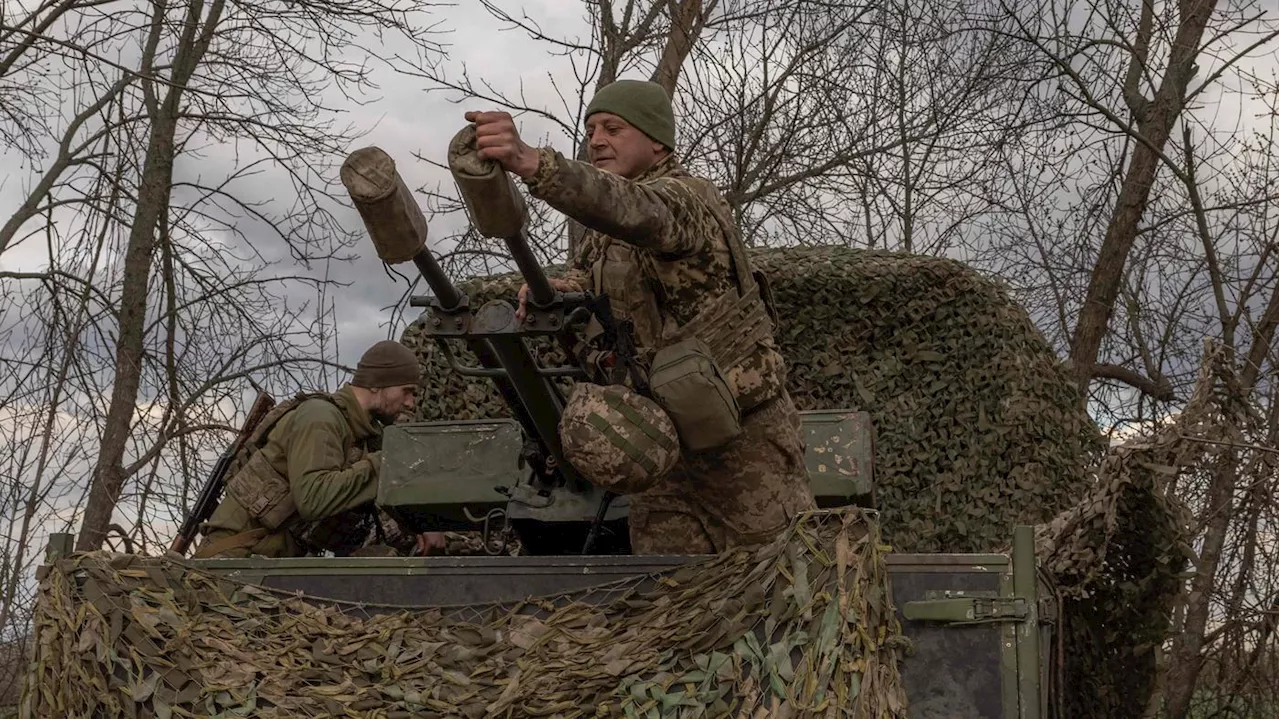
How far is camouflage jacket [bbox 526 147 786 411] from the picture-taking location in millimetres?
4125

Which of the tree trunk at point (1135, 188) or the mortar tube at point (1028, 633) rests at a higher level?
the tree trunk at point (1135, 188)

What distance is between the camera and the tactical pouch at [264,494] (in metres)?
5.98

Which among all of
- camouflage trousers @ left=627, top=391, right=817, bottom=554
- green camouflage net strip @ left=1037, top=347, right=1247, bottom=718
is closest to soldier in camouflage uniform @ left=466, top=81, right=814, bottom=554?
camouflage trousers @ left=627, top=391, right=817, bottom=554

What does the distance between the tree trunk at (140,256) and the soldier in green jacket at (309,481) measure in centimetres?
360

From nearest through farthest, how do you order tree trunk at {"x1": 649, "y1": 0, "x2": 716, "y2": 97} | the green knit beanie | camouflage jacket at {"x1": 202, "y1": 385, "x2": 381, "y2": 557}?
the green knit beanie < camouflage jacket at {"x1": 202, "y1": 385, "x2": 381, "y2": 557} < tree trunk at {"x1": 649, "y1": 0, "x2": 716, "y2": 97}

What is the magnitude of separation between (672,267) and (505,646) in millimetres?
1165

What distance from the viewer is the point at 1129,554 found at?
591 centimetres

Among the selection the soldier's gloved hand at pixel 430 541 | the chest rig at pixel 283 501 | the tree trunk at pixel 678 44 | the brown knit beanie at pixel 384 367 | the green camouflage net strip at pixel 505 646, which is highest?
the tree trunk at pixel 678 44

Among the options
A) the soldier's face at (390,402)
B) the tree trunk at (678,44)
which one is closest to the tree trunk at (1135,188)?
the tree trunk at (678,44)

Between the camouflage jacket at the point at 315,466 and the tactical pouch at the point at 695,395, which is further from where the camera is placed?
the camouflage jacket at the point at 315,466

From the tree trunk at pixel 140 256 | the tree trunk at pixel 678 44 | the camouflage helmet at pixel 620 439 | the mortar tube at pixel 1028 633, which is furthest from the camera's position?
the tree trunk at pixel 678 44

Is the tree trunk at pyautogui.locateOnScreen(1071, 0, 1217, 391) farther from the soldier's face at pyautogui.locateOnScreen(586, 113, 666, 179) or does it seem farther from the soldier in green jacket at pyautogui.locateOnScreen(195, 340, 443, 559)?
the soldier's face at pyautogui.locateOnScreen(586, 113, 666, 179)

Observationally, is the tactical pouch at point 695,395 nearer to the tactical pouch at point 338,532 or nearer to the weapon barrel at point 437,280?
the weapon barrel at point 437,280

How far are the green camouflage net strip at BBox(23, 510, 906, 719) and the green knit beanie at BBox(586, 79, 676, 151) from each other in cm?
138
